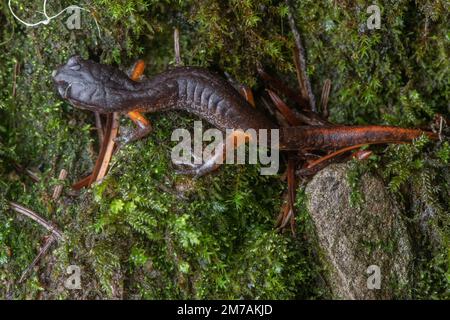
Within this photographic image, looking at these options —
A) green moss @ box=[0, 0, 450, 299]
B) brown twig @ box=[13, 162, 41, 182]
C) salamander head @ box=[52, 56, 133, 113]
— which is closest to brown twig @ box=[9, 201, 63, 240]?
green moss @ box=[0, 0, 450, 299]

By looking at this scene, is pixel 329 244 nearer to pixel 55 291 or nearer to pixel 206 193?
pixel 206 193

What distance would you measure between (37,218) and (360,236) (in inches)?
103

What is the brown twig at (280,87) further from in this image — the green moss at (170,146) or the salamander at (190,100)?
the salamander at (190,100)

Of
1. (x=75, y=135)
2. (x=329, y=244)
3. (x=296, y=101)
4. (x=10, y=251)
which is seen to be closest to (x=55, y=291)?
(x=10, y=251)

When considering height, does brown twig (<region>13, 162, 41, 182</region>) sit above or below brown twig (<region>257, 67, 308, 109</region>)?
below

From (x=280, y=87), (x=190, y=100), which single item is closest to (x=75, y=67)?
(x=190, y=100)

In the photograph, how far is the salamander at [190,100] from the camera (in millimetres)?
3693

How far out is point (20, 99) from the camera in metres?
3.90

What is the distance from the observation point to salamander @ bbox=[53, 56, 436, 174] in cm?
369

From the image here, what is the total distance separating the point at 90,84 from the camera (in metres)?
3.72

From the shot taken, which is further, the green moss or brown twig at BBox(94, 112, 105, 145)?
brown twig at BBox(94, 112, 105, 145)

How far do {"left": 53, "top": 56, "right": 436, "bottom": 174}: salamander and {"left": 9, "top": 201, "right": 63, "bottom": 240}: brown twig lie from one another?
97 cm

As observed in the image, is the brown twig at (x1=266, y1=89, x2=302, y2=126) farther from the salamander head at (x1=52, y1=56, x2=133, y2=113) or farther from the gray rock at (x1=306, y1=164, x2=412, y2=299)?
the salamander head at (x1=52, y1=56, x2=133, y2=113)

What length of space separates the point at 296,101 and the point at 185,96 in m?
1.01
